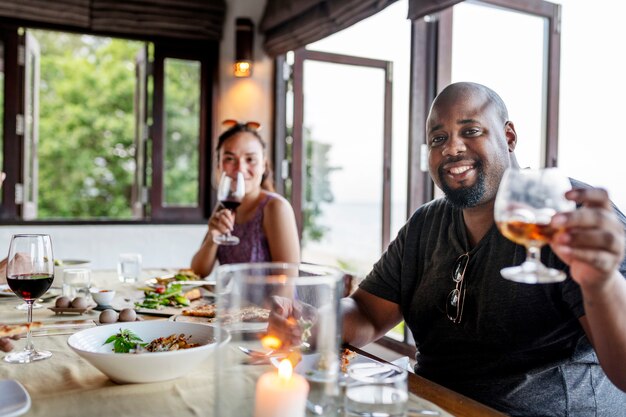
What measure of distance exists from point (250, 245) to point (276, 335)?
1.94m

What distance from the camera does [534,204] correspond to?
0.76 meters

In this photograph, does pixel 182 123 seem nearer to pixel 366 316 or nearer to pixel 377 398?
pixel 366 316

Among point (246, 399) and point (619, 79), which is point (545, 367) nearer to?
point (246, 399)

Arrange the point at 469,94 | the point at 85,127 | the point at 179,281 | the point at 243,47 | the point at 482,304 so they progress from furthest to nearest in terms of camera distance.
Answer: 1. the point at 85,127
2. the point at 243,47
3. the point at 179,281
4. the point at 469,94
5. the point at 482,304

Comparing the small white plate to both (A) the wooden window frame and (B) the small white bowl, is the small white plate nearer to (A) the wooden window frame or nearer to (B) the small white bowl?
(B) the small white bowl

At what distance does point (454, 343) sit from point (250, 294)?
879 mm

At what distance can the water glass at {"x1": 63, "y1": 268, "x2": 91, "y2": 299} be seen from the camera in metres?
1.70

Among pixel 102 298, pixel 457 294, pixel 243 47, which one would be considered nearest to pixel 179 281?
pixel 102 298

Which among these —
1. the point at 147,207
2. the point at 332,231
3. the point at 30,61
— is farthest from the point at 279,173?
Answer: the point at 30,61

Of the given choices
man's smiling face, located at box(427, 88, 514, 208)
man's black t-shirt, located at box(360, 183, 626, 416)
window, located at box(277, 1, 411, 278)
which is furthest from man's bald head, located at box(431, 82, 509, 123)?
window, located at box(277, 1, 411, 278)

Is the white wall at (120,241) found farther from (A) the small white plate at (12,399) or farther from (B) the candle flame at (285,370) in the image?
(B) the candle flame at (285,370)

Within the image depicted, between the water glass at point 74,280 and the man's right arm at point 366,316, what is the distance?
80cm

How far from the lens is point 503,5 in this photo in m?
2.81

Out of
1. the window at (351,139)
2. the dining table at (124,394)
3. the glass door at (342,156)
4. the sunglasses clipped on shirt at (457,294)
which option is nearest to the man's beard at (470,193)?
the sunglasses clipped on shirt at (457,294)
